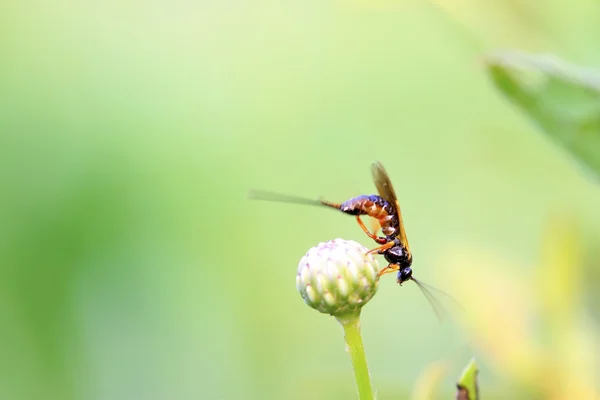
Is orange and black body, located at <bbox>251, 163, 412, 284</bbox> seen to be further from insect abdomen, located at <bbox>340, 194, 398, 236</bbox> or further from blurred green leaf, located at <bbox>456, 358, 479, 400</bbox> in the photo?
blurred green leaf, located at <bbox>456, 358, 479, 400</bbox>

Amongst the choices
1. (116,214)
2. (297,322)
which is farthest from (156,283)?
(297,322)

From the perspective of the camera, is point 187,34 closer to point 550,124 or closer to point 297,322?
point 297,322

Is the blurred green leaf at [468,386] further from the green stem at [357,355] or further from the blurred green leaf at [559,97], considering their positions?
the blurred green leaf at [559,97]

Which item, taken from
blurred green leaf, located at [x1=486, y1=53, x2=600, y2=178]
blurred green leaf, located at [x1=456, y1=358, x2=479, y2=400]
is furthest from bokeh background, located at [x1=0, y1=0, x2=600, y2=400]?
blurred green leaf, located at [x1=456, y1=358, x2=479, y2=400]

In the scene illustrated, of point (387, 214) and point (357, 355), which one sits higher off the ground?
point (387, 214)

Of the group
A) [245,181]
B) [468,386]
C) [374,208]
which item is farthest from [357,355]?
[245,181]

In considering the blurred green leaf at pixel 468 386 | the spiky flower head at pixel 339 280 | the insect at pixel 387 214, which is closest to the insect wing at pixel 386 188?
the insect at pixel 387 214

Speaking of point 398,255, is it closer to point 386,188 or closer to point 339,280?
point 386,188
